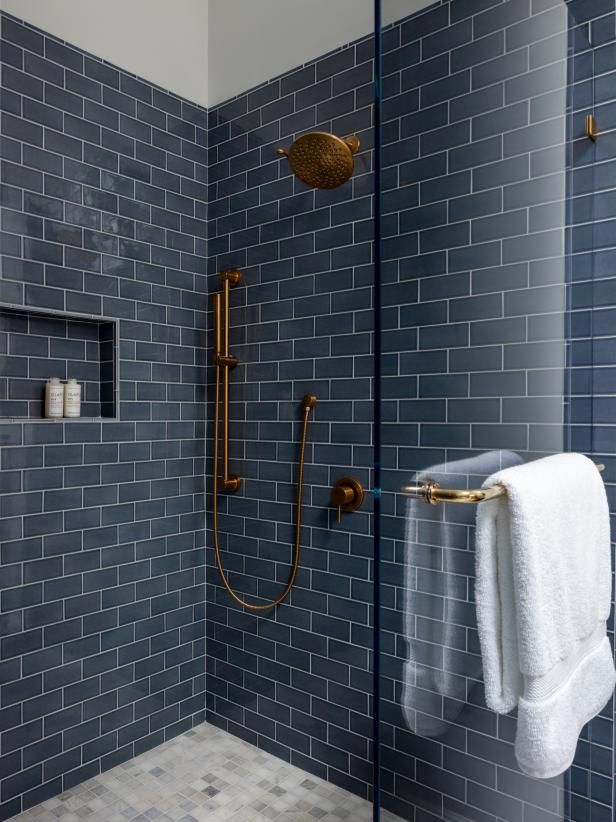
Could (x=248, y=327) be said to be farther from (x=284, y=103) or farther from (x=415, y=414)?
(x=415, y=414)

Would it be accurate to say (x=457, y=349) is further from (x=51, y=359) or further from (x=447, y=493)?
(x=51, y=359)

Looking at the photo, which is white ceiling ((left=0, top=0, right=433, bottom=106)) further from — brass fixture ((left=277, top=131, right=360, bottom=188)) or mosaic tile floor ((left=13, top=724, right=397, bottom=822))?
mosaic tile floor ((left=13, top=724, right=397, bottom=822))

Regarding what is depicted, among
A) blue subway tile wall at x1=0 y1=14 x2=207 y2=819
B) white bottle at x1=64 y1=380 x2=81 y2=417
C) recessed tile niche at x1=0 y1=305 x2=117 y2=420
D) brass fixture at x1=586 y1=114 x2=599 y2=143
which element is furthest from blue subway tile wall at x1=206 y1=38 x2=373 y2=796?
brass fixture at x1=586 y1=114 x2=599 y2=143

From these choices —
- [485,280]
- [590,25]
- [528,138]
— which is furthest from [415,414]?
[590,25]

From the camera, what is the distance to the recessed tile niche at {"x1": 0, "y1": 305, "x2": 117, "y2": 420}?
204 cm

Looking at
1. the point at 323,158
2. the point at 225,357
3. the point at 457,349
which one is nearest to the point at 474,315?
the point at 457,349

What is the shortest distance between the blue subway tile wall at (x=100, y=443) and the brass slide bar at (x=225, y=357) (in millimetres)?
164

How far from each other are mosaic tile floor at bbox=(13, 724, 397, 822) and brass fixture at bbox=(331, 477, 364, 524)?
102 cm

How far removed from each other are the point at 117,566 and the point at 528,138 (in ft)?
6.61

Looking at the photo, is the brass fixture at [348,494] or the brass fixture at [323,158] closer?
the brass fixture at [323,158]

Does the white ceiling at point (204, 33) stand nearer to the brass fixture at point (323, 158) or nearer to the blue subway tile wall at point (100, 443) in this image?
the blue subway tile wall at point (100, 443)

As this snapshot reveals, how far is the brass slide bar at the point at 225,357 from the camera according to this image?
7.99 ft

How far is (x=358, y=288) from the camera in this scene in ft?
6.97

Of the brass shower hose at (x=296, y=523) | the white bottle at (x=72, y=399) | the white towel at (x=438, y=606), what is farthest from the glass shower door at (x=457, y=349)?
the white bottle at (x=72, y=399)
